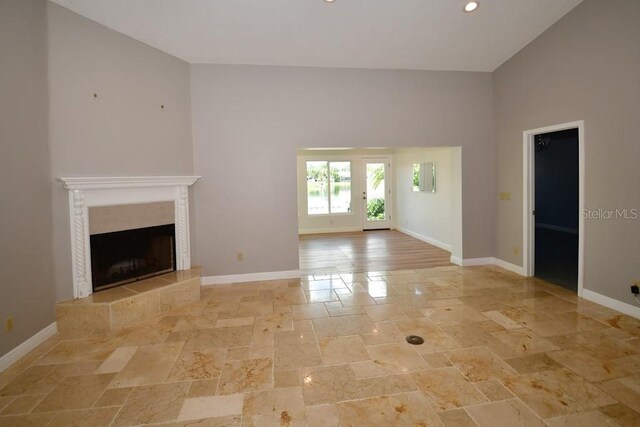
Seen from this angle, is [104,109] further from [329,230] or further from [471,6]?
[329,230]

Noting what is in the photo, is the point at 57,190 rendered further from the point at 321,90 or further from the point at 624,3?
the point at 624,3

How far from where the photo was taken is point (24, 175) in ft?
9.82

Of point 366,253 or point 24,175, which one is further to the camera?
point 366,253

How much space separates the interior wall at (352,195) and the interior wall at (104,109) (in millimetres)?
4817

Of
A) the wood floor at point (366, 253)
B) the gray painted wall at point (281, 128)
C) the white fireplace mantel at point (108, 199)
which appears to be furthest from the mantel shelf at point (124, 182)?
the wood floor at point (366, 253)

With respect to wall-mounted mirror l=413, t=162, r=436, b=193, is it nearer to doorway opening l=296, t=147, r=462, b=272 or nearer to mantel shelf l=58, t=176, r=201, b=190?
doorway opening l=296, t=147, r=462, b=272

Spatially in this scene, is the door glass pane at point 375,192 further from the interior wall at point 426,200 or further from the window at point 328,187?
the window at point 328,187

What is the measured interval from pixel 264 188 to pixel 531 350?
3.60m

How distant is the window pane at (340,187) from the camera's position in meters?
9.35

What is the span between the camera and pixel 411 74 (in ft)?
17.0

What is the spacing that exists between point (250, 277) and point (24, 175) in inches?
112

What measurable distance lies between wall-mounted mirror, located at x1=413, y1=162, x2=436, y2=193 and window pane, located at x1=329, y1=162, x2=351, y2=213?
1881 millimetres

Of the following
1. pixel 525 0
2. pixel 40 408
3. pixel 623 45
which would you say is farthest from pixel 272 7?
pixel 40 408

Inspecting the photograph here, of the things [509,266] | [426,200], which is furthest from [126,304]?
[426,200]
